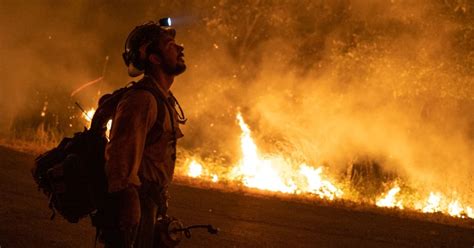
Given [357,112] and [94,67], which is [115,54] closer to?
[94,67]

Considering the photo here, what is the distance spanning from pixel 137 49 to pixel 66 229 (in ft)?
11.1

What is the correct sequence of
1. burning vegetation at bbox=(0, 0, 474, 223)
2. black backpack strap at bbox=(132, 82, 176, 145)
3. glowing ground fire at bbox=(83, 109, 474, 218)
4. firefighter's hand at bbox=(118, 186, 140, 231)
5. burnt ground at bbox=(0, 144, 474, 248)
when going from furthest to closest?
burning vegetation at bbox=(0, 0, 474, 223), glowing ground fire at bbox=(83, 109, 474, 218), burnt ground at bbox=(0, 144, 474, 248), black backpack strap at bbox=(132, 82, 176, 145), firefighter's hand at bbox=(118, 186, 140, 231)

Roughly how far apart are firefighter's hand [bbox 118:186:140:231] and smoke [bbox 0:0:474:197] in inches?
403

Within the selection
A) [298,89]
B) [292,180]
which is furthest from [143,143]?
[298,89]

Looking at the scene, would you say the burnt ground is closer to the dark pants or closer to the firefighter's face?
the dark pants

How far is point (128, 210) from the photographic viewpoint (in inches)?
95.9

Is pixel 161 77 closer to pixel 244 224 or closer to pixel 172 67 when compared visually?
pixel 172 67

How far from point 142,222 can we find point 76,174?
1.38 feet

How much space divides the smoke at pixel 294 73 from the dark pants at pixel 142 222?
993cm

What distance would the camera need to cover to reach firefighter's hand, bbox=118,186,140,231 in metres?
2.43

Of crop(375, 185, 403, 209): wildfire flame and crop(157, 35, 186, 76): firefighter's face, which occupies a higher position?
crop(375, 185, 403, 209): wildfire flame

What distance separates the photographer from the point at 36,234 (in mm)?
5238

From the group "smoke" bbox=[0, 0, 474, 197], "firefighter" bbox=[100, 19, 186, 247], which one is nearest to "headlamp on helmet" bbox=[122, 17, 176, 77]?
"firefighter" bbox=[100, 19, 186, 247]

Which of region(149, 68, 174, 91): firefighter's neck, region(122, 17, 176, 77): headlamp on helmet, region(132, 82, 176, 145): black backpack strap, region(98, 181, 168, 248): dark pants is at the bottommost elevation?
region(98, 181, 168, 248): dark pants
